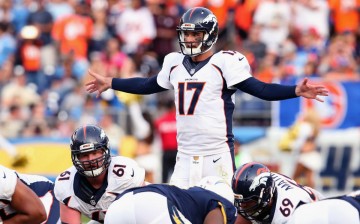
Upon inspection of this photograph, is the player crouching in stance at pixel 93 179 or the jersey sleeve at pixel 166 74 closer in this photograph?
the player crouching in stance at pixel 93 179

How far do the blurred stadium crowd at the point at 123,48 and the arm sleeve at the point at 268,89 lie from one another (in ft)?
23.9

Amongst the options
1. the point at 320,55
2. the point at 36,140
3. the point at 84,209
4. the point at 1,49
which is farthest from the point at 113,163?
the point at 1,49

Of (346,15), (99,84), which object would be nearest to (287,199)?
(99,84)

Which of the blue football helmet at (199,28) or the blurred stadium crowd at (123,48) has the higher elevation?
the blue football helmet at (199,28)

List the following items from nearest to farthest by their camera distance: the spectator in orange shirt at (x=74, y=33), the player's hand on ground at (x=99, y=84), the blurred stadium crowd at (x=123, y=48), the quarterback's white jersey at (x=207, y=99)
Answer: the quarterback's white jersey at (x=207, y=99) → the player's hand on ground at (x=99, y=84) → the blurred stadium crowd at (x=123, y=48) → the spectator in orange shirt at (x=74, y=33)

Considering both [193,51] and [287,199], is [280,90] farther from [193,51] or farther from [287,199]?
[287,199]

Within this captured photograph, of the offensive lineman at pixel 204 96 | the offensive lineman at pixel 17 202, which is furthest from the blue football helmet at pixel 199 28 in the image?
the offensive lineman at pixel 17 202

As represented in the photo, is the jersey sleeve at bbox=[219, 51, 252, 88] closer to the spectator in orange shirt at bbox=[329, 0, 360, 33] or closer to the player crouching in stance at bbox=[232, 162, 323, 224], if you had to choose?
the player crouching in stance at bbox=[232, 162, 323, 224]

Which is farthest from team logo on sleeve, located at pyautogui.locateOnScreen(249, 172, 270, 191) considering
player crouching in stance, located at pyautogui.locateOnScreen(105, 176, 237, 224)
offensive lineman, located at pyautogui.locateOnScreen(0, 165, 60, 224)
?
offensive lineman, located at pyautogui.locateOnScreen(0, 165, 60, 224)

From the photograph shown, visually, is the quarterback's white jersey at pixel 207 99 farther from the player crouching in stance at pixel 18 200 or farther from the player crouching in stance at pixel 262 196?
the player crouching in stance at pixel 18 200

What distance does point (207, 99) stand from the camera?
27.6 feet

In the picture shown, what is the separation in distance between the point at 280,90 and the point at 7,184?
2432 millimetres

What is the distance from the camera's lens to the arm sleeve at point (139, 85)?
8789 mm

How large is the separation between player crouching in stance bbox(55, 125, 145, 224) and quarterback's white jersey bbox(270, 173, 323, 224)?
3.89 feet
